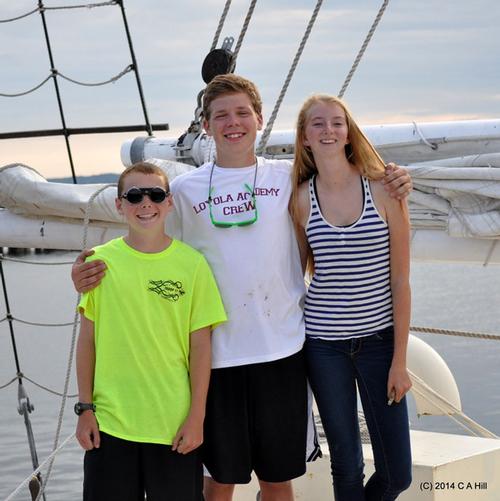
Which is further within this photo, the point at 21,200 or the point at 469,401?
the point at 469,401

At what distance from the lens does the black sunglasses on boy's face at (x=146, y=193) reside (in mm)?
2934

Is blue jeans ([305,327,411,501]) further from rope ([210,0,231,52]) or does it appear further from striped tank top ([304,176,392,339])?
rope ([210,0,231,52])

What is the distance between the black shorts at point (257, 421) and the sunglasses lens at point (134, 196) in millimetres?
529

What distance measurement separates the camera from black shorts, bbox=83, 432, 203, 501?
2.92 meters

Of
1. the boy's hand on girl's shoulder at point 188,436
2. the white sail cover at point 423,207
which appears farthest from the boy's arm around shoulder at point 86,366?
the white sail cover at point 423,207

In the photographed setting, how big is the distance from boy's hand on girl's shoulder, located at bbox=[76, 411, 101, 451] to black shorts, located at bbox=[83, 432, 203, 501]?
0.02m

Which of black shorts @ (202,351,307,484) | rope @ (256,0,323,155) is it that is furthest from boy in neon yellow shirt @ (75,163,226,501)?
rope @ (256,0,323,155)

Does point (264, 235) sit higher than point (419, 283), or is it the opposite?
point (264, 235)

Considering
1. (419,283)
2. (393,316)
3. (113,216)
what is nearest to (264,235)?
(393,316)

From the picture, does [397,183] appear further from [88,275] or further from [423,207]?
[423,207]

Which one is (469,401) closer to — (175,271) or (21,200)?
(21,200)

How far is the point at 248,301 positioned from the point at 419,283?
23.7m

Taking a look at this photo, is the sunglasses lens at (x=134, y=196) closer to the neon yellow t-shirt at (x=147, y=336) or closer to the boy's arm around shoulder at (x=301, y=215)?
the neon yellow t-shirt at (x=147, y=336)

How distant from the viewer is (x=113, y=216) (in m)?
4.56
